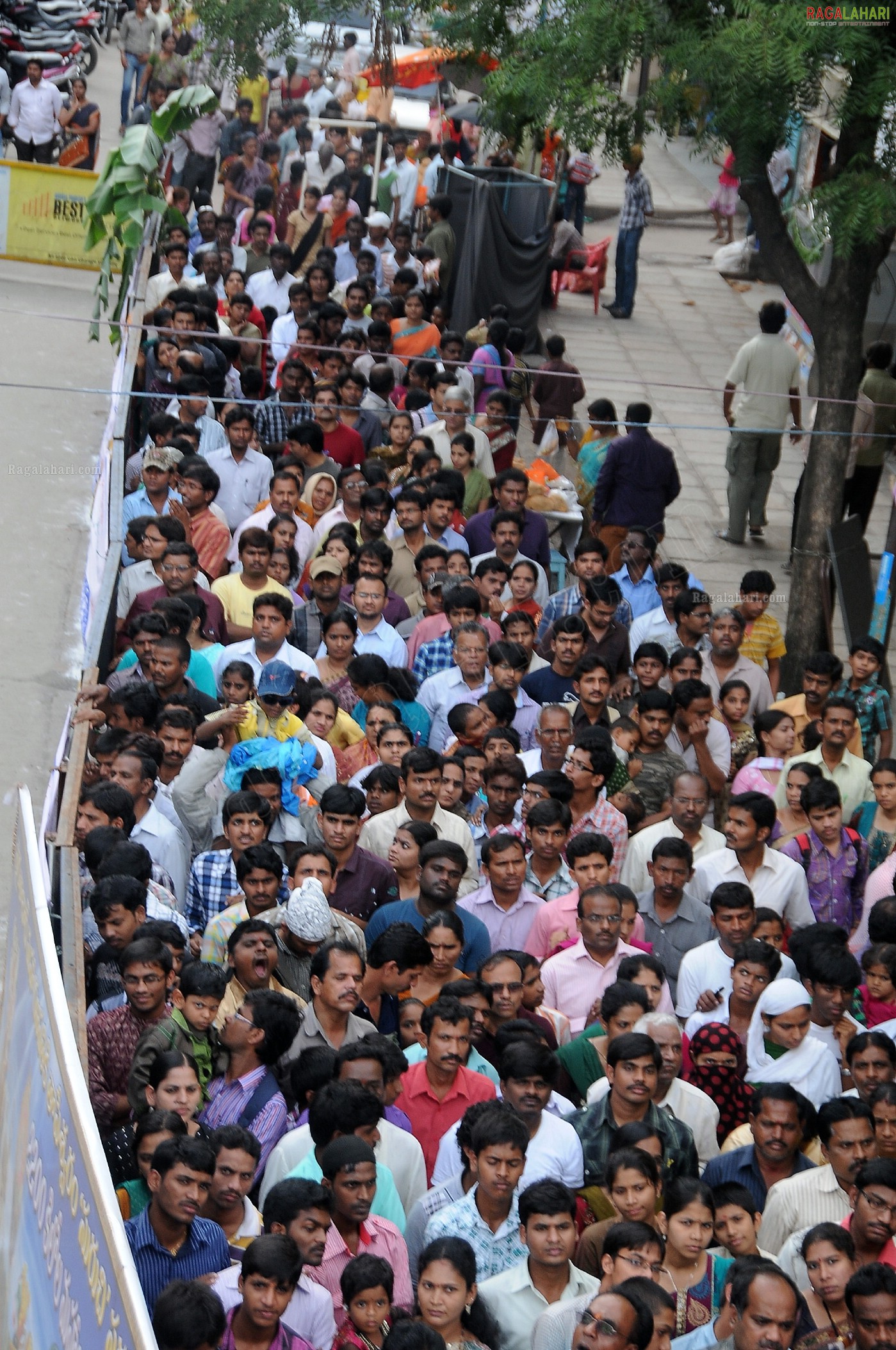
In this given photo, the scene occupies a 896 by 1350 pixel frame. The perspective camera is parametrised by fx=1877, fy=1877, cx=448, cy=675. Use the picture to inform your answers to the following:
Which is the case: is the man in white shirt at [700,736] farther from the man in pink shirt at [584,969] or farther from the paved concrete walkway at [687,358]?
the paved concrete walkway at [687,358]

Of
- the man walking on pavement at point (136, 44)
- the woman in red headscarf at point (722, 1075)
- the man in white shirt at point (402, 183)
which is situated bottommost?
the woman in red headscarf at point (722, 1075)

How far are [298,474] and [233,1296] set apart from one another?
6.14 m

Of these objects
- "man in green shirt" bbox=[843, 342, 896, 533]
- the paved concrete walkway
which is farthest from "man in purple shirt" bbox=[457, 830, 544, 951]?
"man in green shirt" bbox=[843, 342, 896, 533]

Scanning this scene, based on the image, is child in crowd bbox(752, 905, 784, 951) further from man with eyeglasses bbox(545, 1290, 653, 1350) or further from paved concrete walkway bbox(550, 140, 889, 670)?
paved concrete walkway bbox(550, 140, 889, 670)

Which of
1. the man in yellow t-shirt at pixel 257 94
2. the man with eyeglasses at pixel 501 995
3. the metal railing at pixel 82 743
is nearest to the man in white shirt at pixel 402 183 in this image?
the man in yellow t-shirt at pixel 257 94

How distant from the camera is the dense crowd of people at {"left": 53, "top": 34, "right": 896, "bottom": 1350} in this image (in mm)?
5066

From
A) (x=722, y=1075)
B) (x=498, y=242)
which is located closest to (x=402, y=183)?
(x=498, y=242)

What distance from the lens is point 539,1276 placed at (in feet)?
16.8

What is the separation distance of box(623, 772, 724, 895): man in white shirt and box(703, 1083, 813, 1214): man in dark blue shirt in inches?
76.5

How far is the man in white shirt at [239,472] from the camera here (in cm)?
1086

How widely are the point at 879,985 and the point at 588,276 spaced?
13.7m

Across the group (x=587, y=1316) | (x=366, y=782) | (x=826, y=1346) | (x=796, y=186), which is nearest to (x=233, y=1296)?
(x=587, y=1316)

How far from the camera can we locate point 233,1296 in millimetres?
4746

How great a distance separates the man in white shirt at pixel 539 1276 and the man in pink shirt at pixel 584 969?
1652 millimetres
